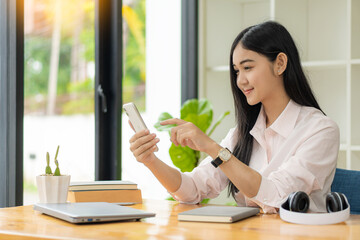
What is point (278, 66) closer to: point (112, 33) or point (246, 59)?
point (246, 59)

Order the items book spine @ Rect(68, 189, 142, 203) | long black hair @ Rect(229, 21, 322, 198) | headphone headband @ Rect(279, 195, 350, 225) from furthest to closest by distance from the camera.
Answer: long black hair @ Rect(229, 21, 322, 198) → book spine @ Rect(68, 189, 142, 203) → headphone headband @ Rect(279, 195, 350, 225)

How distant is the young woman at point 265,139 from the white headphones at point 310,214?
0.20 metres

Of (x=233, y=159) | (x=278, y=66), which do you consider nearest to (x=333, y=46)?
(x=278, y=66)

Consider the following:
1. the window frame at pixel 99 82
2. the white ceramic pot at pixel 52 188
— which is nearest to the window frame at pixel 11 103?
the window frame at pixel 99 82

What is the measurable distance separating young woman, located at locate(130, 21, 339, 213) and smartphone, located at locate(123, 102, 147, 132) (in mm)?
24

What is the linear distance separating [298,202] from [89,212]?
1.77ft

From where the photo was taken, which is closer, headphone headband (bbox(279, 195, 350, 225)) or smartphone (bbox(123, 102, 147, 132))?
headphone headband (bbox(279, 195, 350, 225))

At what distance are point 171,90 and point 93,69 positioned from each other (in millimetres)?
979

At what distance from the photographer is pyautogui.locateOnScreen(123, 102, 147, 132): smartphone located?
1501mm

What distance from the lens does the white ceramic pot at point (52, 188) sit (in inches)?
56.9

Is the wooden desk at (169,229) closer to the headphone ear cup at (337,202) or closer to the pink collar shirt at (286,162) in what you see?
the headphone ear cup at (337,202)

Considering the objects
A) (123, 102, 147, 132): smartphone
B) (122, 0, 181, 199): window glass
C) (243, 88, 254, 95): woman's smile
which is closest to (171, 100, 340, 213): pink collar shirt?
(243, 88, 254, 95): woman's smile

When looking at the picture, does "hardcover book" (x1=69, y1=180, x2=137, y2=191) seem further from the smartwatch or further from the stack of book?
the smartwatch

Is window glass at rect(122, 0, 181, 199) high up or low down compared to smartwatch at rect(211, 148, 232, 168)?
up
